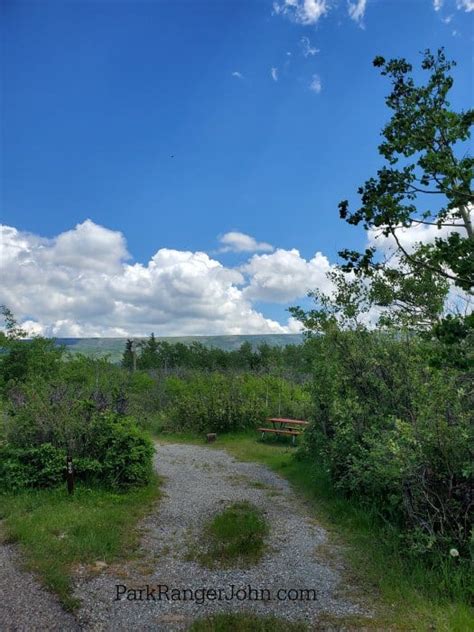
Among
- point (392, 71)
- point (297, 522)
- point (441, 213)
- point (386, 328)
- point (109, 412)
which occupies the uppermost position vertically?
point (392, 71)

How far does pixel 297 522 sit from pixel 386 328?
13.3ft

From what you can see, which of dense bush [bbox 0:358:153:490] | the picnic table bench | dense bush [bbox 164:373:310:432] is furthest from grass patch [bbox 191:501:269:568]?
dense bush [bbox 164:373:310:432]

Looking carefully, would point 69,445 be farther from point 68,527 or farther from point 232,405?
point 232,405

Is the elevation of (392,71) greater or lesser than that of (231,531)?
greater

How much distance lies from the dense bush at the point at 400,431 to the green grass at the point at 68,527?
3.47 metres

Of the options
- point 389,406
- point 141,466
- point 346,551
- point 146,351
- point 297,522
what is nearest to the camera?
point 346,551

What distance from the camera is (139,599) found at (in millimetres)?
4504

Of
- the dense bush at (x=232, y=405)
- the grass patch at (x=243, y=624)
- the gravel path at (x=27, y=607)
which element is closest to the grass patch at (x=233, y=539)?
the grass patch at (x=243, y=624)

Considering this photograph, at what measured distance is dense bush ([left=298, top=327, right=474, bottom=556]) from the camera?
16.9 ft

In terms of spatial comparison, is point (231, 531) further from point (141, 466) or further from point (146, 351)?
point (146, 351)

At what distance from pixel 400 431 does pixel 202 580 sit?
2.97 meters

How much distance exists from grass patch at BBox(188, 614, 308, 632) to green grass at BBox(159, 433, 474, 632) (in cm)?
80

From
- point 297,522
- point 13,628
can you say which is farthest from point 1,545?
point 297,522

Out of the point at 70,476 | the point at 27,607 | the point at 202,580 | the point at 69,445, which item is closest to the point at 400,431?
the point at 202,580
